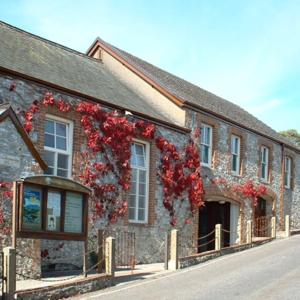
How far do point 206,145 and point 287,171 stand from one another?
8.87 meters

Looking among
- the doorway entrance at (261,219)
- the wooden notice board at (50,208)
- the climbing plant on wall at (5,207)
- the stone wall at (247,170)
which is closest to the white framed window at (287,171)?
the stone wall at (247,170)

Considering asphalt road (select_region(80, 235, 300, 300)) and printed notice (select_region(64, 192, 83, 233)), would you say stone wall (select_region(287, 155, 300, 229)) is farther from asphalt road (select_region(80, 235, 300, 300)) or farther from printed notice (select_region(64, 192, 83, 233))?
printed notice (select_region(64, 192, 83, 233))

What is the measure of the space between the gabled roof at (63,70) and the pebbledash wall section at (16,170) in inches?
96.9

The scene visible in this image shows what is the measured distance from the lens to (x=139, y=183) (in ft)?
60.0

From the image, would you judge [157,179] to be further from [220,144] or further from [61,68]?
[220,144]

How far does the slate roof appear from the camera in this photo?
15672 mm

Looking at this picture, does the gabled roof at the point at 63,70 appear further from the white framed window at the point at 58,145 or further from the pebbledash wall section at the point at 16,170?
the pebbledash wall section at the point at 16,170

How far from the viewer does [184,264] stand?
54.1ft

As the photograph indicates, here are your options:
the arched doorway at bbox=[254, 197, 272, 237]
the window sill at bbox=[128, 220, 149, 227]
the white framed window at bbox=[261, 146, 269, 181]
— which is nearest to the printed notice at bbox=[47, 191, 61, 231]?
the window sill at bbox=[128, 220, 149, 227]

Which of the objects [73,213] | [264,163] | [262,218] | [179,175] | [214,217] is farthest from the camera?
[264,163]

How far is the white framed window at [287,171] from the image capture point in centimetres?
2912

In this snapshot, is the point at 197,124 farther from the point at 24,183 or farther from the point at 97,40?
the point at 24,183

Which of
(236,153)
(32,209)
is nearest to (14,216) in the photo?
(32,209)

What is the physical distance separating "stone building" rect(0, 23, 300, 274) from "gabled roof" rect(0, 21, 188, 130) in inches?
1.7
